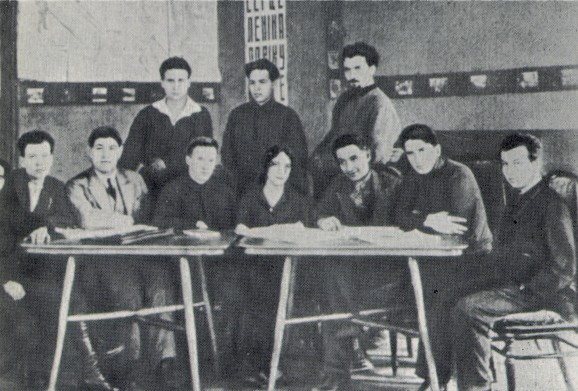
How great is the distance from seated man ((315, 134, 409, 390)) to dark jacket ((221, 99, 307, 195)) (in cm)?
25

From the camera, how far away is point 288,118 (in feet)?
9.03

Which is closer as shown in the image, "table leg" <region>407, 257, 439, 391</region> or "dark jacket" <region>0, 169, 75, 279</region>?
"table leg" <region>407, 257, 439, 391</region>

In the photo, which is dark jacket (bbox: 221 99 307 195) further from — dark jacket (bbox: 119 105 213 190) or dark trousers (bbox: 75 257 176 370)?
dark trousers (bbox: 75 257 176 370)

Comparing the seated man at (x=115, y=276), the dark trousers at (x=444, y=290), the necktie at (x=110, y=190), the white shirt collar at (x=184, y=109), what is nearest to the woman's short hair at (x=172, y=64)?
the white shirt collar at (x=184, y=109)

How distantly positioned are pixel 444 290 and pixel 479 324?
198mm

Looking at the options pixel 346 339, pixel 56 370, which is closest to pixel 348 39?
pixel 346 339

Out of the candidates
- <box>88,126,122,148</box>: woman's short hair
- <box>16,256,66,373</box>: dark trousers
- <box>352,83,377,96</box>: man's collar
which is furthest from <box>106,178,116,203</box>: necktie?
<box>352,83,377,96</box>: man's collar

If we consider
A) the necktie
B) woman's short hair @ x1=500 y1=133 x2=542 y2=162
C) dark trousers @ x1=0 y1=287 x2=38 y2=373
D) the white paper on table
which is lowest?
dark trousers @ x1=0 y1=287 x2=38 y2=373

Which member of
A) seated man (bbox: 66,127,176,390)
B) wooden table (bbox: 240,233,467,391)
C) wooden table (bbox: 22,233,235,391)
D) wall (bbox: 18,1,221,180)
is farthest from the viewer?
wall (bbox: 18,1,221,180)

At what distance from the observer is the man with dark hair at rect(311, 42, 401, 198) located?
2.65m

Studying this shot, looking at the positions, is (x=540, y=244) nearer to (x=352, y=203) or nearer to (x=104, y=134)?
(x=352, y=203)

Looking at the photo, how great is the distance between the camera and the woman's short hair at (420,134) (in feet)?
7.95

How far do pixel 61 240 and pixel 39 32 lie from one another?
0.96 m

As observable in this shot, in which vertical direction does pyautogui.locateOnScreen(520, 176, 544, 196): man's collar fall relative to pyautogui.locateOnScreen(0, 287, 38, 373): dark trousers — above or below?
above
